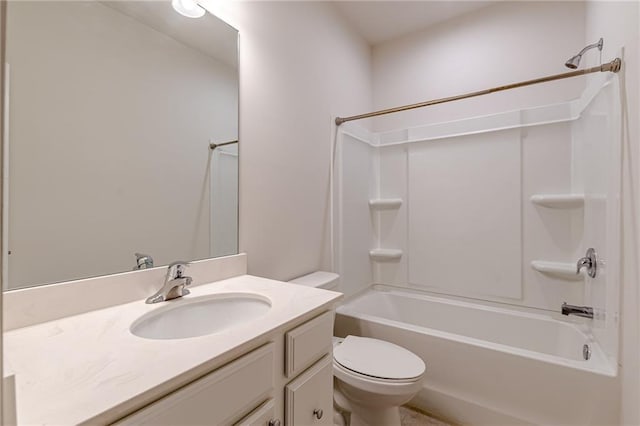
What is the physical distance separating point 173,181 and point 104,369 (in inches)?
28.9

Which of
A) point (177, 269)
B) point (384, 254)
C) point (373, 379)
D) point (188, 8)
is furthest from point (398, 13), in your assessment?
point (373, 379)

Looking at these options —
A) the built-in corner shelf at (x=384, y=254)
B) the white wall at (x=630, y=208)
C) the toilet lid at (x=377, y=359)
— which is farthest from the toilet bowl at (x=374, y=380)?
the built-in corner shelf at (x=384, y=254)

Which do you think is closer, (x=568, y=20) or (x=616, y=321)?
(x=616, y=321)

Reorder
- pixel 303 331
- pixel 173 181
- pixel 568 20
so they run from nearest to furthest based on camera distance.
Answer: pixel 303 331
pixel 173 181
pixel 568 20

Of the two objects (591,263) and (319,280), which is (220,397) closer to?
(319,280)

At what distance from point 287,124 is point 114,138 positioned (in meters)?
0.89

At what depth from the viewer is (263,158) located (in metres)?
1.47

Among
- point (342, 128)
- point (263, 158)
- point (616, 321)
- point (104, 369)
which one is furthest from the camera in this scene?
point (342, 128)

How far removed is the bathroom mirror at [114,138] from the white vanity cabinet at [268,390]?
57 centimetres

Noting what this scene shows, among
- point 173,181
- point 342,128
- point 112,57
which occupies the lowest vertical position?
point 173,181

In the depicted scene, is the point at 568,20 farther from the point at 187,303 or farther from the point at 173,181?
the point at 187,303

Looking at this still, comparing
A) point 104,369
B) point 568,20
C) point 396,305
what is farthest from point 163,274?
point 568,20

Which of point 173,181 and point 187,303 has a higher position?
point 173,181

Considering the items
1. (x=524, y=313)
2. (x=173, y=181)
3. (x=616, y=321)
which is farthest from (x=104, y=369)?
(x=524, y=313)
